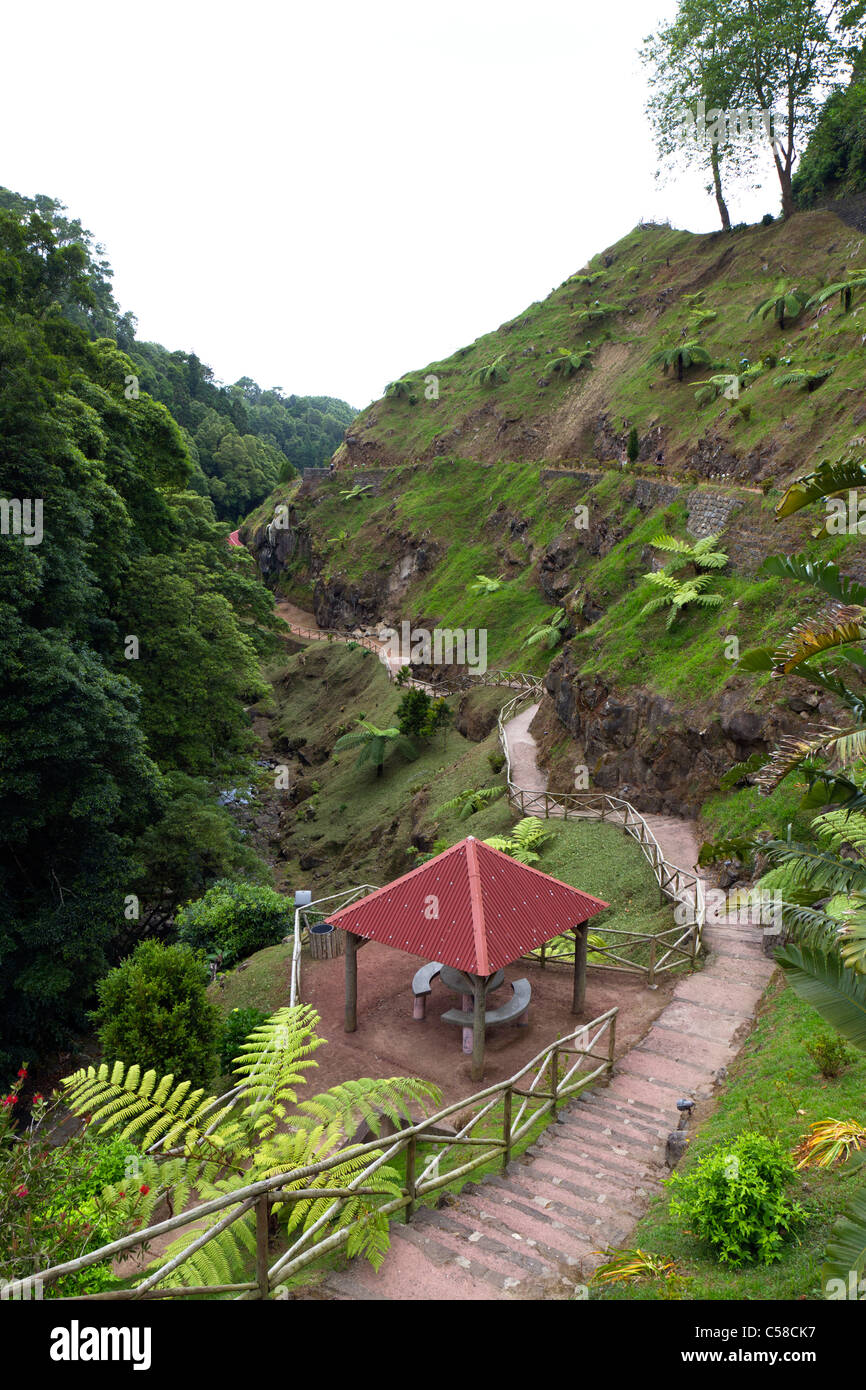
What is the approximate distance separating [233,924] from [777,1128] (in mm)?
14391

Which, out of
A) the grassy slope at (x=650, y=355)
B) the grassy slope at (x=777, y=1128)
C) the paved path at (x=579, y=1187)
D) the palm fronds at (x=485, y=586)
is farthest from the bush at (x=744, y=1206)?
the palm fronds at (x=485, y=586)

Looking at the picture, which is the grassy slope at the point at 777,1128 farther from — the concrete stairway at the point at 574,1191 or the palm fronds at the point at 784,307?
the palm fronds at the point at 784,307

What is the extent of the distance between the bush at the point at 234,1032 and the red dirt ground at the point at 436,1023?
1290 millimetres

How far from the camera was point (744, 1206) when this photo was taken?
7156 mm

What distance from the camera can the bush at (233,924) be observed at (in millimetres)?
19828

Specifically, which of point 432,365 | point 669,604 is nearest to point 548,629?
point 669,604

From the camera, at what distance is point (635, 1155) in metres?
9.94

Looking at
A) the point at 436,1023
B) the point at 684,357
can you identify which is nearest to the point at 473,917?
the point at 436,1023

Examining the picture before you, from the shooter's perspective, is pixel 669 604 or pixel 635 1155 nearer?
pixel 635 1155

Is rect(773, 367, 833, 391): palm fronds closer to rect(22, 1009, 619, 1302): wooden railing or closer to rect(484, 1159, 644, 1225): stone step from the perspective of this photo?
rect(22, 1009, 619, 1302): wooden railing

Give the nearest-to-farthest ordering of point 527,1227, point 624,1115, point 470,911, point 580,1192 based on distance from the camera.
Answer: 1. point 527,1227
2. point 580,1192
3. point 624,1115
4. point 470,911

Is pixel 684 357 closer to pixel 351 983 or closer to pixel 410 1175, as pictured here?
pixel 351 983
